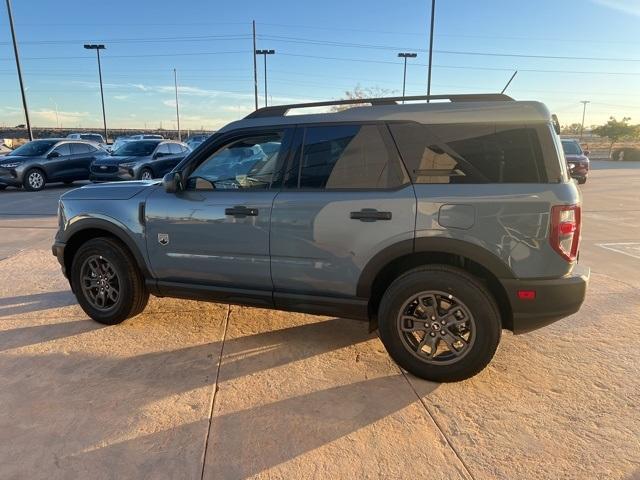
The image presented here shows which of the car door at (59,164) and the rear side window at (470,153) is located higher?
the rear side window at (470,153)

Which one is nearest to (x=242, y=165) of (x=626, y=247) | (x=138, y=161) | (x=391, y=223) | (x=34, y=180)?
(x=391, y=223)

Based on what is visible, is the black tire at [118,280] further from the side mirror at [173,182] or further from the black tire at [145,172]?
the black tire at [145,172]

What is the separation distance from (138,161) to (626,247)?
12833 millimetres

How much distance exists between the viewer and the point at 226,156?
3.77m

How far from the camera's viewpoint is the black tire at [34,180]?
1448 cm

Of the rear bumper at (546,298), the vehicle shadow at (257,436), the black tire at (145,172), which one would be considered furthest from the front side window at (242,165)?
the black tire at (145,172)

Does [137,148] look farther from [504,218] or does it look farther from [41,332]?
[504,218]

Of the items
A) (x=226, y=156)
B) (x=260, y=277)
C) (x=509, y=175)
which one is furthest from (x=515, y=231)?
(x=226, y=156)

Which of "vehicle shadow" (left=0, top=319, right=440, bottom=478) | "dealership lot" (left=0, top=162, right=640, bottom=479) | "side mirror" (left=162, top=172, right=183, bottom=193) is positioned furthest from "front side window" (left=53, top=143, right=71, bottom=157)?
"side mirror" (left=162, top=172, right=183, bottom=193)

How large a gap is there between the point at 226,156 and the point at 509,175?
2136 mm

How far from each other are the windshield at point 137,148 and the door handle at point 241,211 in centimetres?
1261

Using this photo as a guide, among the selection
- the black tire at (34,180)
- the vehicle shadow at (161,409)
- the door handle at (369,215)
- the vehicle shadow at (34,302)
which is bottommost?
the vehicle shadow at (34,302)

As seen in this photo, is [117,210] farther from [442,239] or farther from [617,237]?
[617,237]

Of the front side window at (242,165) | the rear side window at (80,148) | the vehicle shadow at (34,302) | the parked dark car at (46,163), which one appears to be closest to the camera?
the front side window at (242,165)
